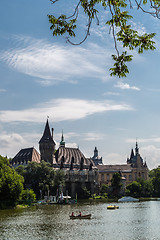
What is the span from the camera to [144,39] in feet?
32.2

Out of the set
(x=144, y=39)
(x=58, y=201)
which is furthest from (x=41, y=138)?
(x=144, y=39)

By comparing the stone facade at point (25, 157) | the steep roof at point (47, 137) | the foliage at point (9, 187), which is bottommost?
the foliage at point (9, 187)

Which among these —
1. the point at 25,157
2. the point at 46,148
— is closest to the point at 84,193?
the point at 46,148

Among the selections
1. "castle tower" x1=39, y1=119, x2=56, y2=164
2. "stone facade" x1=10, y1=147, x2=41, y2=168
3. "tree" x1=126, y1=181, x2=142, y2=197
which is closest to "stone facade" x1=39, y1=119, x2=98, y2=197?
"castle tower" x1=39, y1=119, x2=56, y2=164

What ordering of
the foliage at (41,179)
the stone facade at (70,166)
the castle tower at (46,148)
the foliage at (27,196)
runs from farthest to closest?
the castle tower at (46,148) → the stone facade at (70,166) → the foliage at (41,179) → the foliage at (27,196)

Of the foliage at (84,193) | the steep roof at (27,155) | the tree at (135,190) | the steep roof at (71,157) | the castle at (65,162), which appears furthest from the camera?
the steep roof at (71,157)

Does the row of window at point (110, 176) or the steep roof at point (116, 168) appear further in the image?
the steep roof at point (116, 168)

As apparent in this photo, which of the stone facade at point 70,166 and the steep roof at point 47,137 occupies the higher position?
the steep roof at point 47,137

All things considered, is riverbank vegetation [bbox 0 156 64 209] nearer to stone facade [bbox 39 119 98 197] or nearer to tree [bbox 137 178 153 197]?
stone facade [bbox 39 119 98 197]

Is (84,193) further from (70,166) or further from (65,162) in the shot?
(65,162)

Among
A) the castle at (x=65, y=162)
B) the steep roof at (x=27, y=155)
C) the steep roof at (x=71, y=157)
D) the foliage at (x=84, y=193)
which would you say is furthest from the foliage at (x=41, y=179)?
the steep roof at (x=71, y=157)

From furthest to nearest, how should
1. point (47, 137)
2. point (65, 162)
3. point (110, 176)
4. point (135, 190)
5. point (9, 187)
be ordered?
A: point (110, 176), point (65, 162), point (47, 137), point (135, 190), point (9, 187)

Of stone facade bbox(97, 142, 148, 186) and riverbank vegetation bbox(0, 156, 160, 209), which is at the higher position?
stone facade bbox(97, 142, 148, 186)

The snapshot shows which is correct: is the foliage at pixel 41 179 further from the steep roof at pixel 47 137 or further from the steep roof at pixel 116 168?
the steep roof at pixel 116 168
